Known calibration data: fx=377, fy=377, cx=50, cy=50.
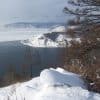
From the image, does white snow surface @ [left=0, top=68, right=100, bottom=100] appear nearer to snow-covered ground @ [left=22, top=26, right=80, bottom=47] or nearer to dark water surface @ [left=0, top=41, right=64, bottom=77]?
snow-covered ground @ [left=22, top=26, right=80, bottom=47]

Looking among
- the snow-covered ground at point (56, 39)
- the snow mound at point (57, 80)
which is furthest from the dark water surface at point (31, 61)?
the snow mound at point (57, 80)

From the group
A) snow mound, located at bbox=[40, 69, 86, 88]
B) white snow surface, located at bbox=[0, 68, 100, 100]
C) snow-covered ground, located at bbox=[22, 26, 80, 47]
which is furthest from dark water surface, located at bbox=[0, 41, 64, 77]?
white snow surface, located at bbox=[0, 68, 100, 100]

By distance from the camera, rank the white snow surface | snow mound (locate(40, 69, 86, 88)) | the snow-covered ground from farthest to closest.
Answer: the snow-covered ground, snow mound (locate(40, 69, 86, 88)), the white snow surface

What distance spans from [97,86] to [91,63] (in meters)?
3.54

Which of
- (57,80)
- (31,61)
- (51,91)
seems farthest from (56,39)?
(51,91)

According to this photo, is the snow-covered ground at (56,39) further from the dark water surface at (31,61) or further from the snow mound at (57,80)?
the snow mound at (57,80)

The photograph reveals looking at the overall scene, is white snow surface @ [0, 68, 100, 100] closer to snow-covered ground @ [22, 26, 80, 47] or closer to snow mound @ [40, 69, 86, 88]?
snow mound @ [40, 69, 86, 88]

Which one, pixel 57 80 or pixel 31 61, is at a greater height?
pixel 57 80

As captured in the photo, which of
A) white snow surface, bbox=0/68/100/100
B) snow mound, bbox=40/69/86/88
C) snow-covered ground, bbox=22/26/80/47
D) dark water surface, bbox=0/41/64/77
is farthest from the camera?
dark water surface, bbox=0/41/64/77

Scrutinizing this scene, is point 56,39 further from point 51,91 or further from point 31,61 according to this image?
point 51,91

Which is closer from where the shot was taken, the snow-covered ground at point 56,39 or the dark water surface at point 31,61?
the snow-covered ground at point 56,39

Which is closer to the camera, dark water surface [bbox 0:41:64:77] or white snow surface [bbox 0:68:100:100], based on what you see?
white snow surface [bbox 0:68:100:100]

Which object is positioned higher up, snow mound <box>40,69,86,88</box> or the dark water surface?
snow mound <box>40,69,86,88</box>

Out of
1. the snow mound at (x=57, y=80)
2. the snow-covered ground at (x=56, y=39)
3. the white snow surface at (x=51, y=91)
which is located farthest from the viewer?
the snow-covered ground at (x=56, y=39)
